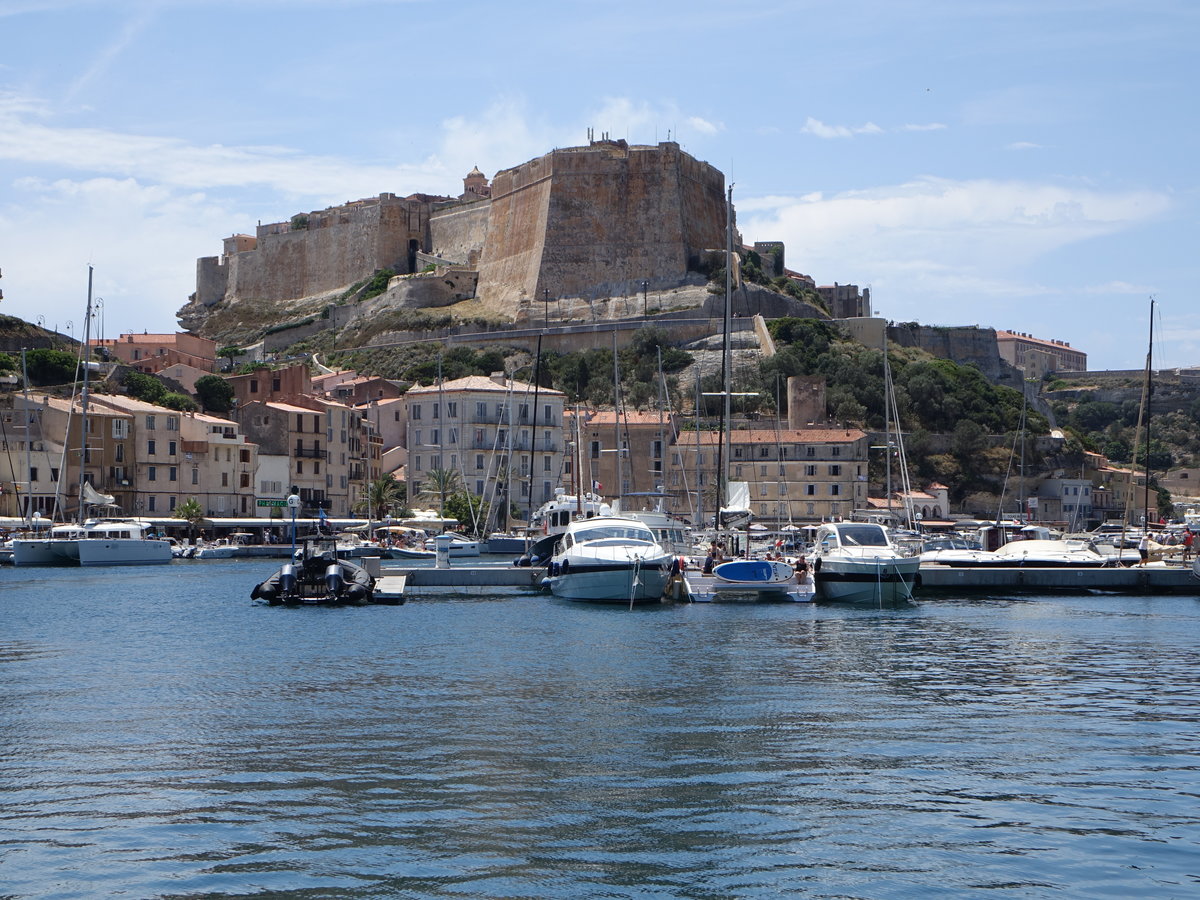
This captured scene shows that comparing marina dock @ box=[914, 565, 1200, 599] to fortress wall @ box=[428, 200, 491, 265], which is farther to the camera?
fortress wall @ box=[428, 200, 491, 265]

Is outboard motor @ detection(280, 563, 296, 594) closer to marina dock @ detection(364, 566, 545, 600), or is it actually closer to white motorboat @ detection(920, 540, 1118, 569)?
marina dock @ detection(364, 566, 545, 600)

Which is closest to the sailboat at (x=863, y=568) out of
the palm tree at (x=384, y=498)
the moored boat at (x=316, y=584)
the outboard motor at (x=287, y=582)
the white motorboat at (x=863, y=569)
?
the white motorboat at (x=863, y=569)

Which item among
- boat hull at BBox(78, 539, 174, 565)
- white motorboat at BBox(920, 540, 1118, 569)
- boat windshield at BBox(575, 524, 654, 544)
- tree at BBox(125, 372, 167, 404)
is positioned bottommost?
boat hull at BBox(78, 539, 174, 565)

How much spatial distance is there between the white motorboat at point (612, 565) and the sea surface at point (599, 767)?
5238mm

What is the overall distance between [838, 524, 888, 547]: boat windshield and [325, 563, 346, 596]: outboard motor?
438 inches

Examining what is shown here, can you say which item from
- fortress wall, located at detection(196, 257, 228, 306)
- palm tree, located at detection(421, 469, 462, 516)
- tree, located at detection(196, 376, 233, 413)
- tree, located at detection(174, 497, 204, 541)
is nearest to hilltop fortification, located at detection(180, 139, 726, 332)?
fortress wall, located at detection(196, 257, 228, 306)

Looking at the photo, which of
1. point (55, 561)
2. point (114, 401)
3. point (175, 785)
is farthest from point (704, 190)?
point (175, 785)

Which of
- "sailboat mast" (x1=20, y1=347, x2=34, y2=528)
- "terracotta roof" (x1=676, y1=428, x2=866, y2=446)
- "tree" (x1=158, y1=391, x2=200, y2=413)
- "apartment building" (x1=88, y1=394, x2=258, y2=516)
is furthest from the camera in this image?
"tree" (x1=158, y1=391, x2=200, y2=413)

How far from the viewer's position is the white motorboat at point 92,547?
48.8m

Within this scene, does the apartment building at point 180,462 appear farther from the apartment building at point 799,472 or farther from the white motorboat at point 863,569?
the white motorboat at point 863,569

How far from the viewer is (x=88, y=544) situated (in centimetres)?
4884

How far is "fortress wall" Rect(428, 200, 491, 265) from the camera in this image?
10269cm

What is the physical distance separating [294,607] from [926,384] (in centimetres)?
5227

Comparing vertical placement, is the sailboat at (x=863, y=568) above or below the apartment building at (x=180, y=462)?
below
